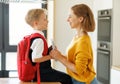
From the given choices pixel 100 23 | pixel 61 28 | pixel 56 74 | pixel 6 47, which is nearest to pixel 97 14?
pixel 100 23

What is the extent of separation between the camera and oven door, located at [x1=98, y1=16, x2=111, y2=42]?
10.7 feet

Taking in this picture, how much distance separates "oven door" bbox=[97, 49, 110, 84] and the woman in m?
1.60

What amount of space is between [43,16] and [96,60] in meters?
2.06

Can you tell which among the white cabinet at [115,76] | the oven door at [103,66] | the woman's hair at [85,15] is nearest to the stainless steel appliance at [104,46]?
the oven door at [103,66]

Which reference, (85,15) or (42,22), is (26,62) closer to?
(42,22)

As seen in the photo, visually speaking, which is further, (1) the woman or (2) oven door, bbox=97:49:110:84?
(2) oven door, bbox=97:49:110:84

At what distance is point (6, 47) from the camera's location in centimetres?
402

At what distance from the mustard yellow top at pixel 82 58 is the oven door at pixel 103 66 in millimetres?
1631

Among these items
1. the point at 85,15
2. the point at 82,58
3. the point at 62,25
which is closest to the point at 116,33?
the point at 62,25

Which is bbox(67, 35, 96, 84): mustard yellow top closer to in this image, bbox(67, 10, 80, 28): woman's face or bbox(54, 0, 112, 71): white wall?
bbox(67, 10, 80, 28): woman's face

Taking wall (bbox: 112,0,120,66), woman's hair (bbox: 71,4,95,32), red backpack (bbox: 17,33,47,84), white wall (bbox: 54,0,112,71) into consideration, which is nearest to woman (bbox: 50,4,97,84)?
woman's hair (bbox: 71,4,95,32)

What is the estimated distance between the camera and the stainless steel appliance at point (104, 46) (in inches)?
129

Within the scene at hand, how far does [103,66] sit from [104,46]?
28 cm

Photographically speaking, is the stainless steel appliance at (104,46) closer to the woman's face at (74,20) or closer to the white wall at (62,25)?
the white wall at (62,25)
